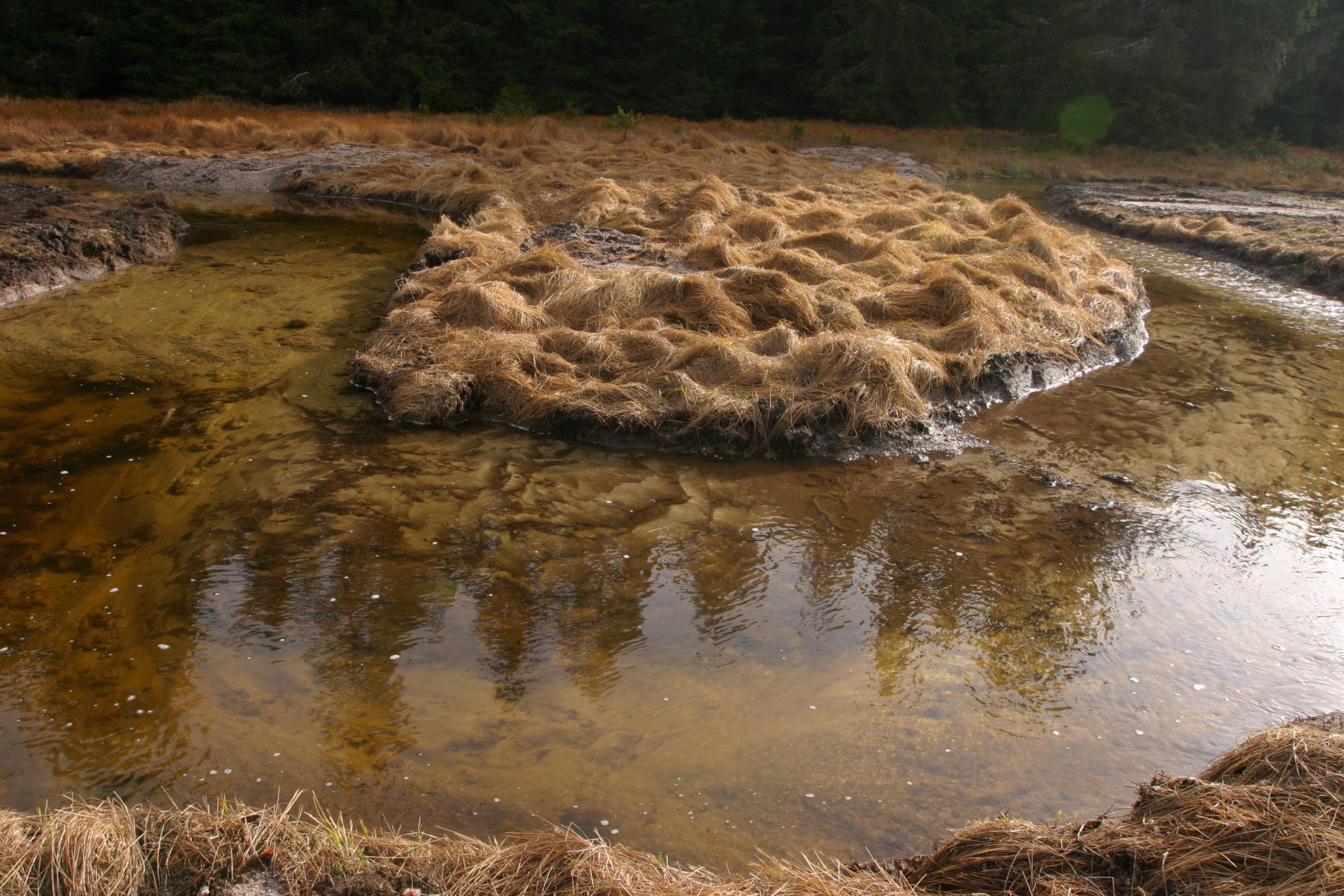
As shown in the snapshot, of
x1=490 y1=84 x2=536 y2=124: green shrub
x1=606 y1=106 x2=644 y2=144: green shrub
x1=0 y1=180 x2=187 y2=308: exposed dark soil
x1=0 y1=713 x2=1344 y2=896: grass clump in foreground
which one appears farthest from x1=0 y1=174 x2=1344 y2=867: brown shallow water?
x1=490 y1=84 x2=536 y2=124: green shrub

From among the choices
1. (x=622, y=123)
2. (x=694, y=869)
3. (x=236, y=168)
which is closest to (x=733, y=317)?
(x=694, y=869)

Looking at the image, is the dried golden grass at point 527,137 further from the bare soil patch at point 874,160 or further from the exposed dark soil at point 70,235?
the exposed dark soil at point 70,235

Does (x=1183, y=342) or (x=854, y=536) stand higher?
(x=1183, y=342)

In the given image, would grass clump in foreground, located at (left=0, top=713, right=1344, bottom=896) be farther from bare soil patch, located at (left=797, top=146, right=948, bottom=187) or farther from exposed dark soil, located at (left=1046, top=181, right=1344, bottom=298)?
bare soil patch, located at (left=797, top=146, right=948, bottom=187)

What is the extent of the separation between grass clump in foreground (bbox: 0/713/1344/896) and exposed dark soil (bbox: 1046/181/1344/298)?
10.5m

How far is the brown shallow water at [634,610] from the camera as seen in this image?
123 inches

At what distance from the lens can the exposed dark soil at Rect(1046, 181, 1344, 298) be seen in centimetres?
1156

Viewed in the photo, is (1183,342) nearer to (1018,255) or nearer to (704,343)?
(1018,255)

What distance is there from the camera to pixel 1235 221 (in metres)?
14.5

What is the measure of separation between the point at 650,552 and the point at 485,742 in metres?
1.59

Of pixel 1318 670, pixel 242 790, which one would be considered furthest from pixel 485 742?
pixel 1318 670

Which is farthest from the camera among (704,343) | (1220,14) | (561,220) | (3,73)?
(1220,14)

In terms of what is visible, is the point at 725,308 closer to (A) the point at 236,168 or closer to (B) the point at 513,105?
(A) the point at 236,168

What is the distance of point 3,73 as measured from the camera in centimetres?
2055
